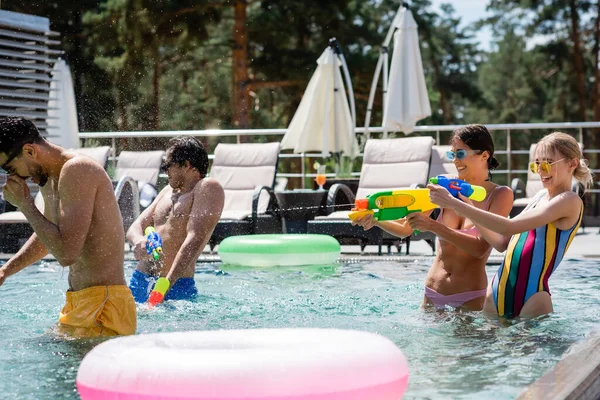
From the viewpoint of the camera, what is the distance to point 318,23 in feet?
73.6

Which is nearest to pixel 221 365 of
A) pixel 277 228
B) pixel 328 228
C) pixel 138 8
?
pixel 328 228

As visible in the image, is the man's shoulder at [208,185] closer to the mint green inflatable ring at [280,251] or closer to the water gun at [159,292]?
the water gun at [159,292]

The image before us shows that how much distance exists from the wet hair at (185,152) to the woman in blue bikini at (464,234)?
1.19m

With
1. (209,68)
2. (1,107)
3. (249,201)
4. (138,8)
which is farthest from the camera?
(209,68)

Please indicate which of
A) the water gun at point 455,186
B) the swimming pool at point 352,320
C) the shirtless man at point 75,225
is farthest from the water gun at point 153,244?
the water gun at point 455,186

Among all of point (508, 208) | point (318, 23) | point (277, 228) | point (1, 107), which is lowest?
point (277, 228)

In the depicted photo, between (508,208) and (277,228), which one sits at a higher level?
(508,208)

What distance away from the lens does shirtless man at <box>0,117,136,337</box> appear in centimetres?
338

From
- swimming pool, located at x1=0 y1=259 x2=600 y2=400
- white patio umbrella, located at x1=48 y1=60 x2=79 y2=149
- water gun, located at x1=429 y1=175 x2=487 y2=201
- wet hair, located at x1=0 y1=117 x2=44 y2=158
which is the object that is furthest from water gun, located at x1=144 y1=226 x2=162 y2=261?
white patio umbrella, located at x1=48 y1=60 x2=79 y2=149

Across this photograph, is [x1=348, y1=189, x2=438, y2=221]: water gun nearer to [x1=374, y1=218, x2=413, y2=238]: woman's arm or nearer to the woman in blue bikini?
the woman in blue bikini

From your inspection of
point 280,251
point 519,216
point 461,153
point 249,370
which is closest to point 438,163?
point 280,251

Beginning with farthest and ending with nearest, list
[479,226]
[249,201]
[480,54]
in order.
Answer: [480,54] → [249,201] → [479,226]

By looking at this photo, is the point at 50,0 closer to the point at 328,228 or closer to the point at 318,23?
the point at 318,23

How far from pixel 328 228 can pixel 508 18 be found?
3133 centimetres
